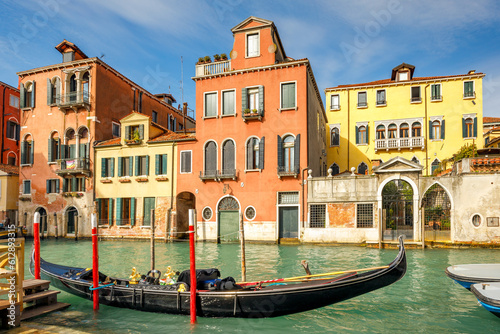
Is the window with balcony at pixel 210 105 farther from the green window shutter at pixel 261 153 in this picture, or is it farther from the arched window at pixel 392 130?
the arched window at pixel 392 130

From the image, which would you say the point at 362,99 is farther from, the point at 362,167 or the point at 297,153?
the point at 297,153

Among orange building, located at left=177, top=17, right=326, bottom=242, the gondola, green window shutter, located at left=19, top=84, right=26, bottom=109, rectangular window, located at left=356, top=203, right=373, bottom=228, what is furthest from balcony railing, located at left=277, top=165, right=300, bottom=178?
green window shutter, located at left=19, top=84, right=26, bottom=109

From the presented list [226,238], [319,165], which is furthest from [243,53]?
[226,238]

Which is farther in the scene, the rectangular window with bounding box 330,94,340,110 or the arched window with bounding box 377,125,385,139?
the rectangular window with bounding box 330,94,340,110

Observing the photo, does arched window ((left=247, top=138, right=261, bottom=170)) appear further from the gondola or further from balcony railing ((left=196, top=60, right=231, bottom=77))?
the gondola

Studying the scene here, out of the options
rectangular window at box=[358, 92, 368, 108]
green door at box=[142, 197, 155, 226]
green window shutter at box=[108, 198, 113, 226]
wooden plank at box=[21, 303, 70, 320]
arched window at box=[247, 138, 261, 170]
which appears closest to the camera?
wooden plank at box=[21, 303, 70, 320]

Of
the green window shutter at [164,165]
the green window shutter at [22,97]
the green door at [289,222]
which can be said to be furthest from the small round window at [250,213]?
the green window shutter at [22,97]

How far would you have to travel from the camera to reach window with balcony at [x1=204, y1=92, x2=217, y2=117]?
19.4 m

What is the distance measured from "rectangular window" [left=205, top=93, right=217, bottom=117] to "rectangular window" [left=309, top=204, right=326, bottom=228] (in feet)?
23.5

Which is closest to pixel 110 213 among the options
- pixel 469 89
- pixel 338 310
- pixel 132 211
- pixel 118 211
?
pixel 118 211

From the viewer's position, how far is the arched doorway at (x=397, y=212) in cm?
1598

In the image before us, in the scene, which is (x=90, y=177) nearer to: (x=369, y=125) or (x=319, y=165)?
(x=319, y=165)

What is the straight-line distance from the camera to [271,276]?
10273mm

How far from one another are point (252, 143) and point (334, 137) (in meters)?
9.42
